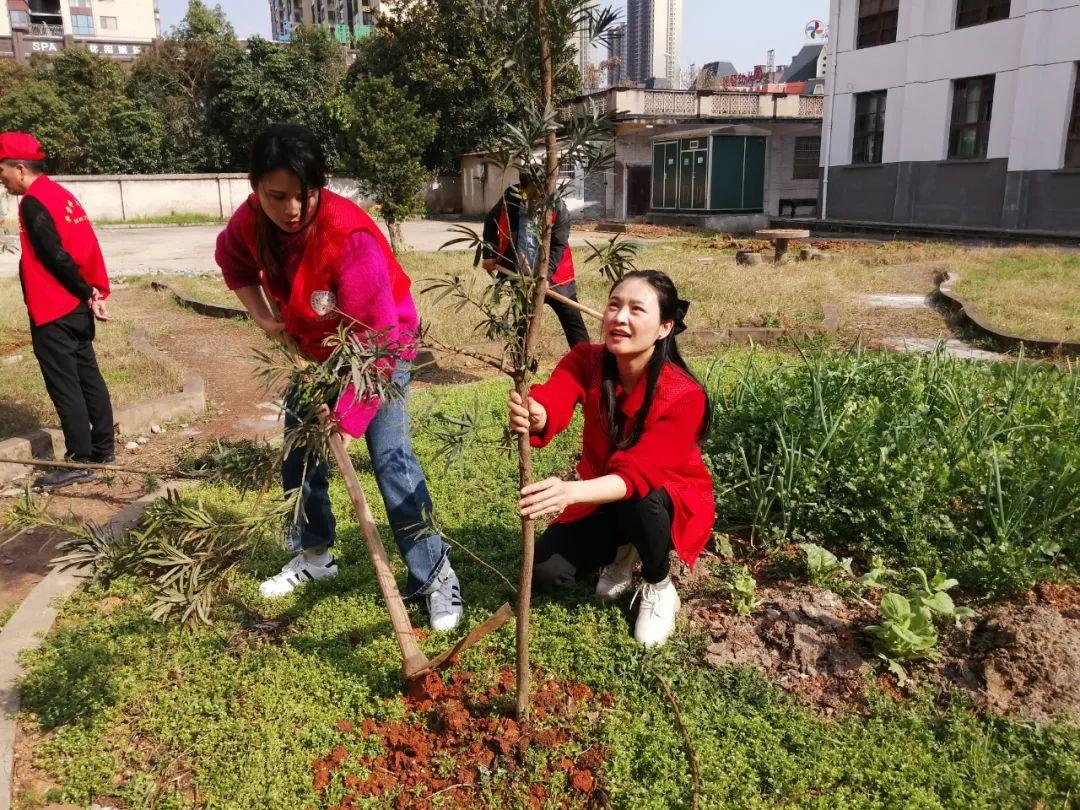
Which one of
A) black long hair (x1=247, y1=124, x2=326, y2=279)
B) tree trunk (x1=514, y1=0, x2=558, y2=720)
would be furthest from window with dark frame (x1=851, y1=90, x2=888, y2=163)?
tree trunk (x1=514, y1=0, x2=558, y2=720)

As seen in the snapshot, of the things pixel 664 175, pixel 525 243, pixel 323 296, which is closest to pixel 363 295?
pixel 323 296

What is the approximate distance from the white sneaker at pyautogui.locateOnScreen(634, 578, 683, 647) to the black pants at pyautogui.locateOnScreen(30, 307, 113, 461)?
3542 millimetres

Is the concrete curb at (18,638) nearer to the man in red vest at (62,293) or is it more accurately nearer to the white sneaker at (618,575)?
the man in red vest at (62,293)

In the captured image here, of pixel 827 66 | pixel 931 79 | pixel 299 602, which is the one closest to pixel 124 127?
pixel 827 66

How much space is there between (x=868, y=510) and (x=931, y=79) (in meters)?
21.6

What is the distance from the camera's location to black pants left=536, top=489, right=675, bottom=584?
108 inches

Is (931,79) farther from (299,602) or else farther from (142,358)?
(299,602)

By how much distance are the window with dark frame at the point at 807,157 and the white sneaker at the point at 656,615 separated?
2751 cm

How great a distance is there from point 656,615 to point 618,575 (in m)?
0.35

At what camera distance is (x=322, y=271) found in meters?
2.66

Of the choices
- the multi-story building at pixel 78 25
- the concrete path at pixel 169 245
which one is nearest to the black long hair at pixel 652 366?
the concrete path at pixel 169 245

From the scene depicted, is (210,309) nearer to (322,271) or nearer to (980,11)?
(322,271)

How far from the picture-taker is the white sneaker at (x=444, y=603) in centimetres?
302

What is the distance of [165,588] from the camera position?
88.7 inches
